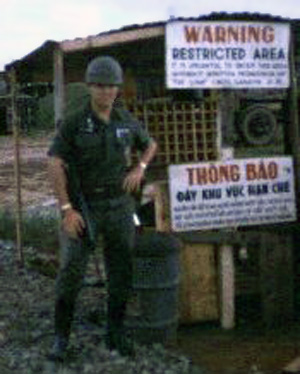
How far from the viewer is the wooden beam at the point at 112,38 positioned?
27.1 ft

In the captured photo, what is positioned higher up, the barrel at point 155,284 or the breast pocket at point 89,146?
the breast pocket at point 89,146

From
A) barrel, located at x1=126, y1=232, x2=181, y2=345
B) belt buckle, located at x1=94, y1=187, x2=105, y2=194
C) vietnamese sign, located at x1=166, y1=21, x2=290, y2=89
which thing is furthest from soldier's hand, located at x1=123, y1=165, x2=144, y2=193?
vietnamese sign, located at x1=166, y1=21, x2=290, y2=89

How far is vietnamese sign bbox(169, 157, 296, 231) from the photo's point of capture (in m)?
8.45

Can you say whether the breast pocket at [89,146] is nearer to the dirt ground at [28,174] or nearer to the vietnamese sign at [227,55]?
the vietnamese sign at [227,55]

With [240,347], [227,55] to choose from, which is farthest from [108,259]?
[227,55]

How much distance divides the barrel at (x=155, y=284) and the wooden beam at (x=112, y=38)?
1.86 m

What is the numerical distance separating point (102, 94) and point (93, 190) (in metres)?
0.69

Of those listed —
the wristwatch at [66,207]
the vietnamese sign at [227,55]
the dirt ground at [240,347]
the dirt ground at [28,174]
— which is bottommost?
the dirt ground at [240,347]

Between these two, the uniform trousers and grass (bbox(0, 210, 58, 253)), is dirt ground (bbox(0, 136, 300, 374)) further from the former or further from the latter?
grass (bbox(0, 210, 58, 253))

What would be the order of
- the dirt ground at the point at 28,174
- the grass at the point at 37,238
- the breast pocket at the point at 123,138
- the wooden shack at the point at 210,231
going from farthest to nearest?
the dirt ground at the point at 28,174 < the grass at the point at 37,238 < the wooden shack at the point at 210,231 < the breast pocket at the point at 123,138

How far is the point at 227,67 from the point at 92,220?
2.57 metres

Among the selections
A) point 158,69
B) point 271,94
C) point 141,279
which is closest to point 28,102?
point 271,94

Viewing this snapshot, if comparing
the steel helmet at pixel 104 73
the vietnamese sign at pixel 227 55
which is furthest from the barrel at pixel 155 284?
the vietnamese sign at pixel 227 55

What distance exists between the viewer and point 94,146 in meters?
6.57
